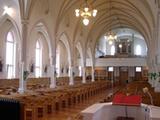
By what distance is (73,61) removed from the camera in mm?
27172

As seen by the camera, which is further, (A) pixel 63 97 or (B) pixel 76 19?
(B) pixel 76 19

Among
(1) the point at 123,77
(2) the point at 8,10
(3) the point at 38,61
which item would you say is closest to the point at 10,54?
(3) the point at 38,61

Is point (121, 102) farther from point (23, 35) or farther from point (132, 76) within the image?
point (132, 76)

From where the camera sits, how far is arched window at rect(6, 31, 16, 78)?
23.3m

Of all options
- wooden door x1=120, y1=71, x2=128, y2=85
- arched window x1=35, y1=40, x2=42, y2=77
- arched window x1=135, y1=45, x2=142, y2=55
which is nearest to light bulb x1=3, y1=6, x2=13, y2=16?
arched window x1=35, y1=40, x2=42, y2=77

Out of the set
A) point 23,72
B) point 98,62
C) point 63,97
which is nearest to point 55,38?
point 23,72

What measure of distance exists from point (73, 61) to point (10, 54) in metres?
7.08

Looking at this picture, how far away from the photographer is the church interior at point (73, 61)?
200 inches

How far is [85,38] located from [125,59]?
11.4 m

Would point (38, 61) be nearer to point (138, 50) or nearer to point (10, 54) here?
point (10, 54)

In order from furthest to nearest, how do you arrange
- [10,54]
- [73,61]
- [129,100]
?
1. [73,61]
2. [10,54]
3. [129,100]

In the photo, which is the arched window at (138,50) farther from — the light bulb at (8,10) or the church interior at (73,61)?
the light bulb at (8,10)

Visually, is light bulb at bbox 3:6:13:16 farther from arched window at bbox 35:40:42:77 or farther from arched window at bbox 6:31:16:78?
arched window at bbox 35:40:42:77

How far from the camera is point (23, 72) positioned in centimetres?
1523
